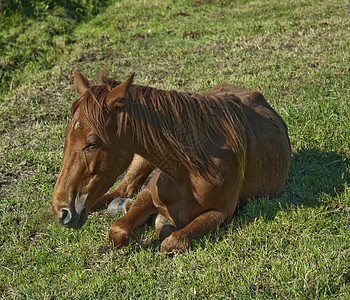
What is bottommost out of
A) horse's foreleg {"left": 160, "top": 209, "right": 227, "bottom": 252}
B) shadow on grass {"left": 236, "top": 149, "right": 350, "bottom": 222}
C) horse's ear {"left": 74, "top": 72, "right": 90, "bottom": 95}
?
shadow on grass {"left": 236, "top": 149, "right": 350, "bottom": 222}

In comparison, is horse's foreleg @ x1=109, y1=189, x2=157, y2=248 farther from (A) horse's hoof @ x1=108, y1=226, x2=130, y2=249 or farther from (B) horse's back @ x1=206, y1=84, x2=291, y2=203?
(B) horse's back @ x1=206, y1=84, x2=291, y2=203

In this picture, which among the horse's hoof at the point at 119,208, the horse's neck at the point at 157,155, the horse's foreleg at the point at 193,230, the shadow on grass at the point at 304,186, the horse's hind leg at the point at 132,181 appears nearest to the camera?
the horse's neck at the point at 157,155

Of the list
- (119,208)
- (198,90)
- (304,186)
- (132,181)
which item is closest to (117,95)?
(119,208)

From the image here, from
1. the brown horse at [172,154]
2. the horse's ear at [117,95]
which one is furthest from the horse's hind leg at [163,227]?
the horse's ear at [117,95]

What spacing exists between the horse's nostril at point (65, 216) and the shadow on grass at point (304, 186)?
687 mm

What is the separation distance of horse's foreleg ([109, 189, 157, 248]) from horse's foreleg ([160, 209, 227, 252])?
333 mm

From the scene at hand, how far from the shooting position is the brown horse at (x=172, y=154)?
321 cm

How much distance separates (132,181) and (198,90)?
288 cm

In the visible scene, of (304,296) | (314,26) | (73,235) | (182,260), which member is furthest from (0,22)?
(304,296)

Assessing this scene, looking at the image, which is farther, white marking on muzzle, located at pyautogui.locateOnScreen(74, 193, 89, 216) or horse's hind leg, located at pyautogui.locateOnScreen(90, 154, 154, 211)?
horse's hind leg, located at pyautogui.locateOnScreen(90, 154, 154, 211)

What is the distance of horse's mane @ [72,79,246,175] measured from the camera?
3211mm

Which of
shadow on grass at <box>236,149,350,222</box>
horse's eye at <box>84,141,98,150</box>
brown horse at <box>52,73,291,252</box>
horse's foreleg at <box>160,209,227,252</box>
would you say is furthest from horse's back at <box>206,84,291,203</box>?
horse's eye at <box>84,141,98,150</box>

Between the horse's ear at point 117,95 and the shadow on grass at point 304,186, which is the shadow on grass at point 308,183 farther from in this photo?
the horse's ear at point 117,95

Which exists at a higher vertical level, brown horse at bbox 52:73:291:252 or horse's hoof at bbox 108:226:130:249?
brown horse at bbox 52:73:291:252
